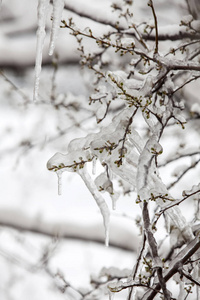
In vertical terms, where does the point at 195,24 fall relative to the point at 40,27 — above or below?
above

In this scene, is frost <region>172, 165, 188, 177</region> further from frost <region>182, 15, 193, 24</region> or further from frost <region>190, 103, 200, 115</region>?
frost <region>182, 15, 193, 24</region>

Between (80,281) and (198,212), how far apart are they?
449 cm

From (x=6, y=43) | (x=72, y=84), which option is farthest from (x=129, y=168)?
(x=72, y=84)

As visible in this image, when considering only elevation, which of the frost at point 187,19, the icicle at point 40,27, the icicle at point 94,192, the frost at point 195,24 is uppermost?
the frost at point 195,24

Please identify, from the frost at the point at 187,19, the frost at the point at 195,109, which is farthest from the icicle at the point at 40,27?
the frost at the point at 195,109

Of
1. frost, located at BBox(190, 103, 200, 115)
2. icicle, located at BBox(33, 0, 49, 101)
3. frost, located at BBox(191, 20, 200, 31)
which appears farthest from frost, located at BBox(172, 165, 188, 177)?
icicle, located at BBox(33, 0, 49, 101)

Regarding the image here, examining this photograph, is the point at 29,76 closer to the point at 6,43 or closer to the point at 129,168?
the point at 6,43

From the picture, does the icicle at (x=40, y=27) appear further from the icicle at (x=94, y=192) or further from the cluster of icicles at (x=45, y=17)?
the icicle at (x=94, y=192)

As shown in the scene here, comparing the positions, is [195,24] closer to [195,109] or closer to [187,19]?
[187,19]

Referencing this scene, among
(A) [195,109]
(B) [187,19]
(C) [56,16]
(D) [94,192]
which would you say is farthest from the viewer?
(A) [195,109]

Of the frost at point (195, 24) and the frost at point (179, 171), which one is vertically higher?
the frost at point (195, 24)

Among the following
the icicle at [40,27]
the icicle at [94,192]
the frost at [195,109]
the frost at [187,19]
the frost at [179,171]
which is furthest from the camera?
the frost at [195,109]

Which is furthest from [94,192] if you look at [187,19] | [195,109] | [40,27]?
[195,109]

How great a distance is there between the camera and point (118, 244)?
3.34 metres
